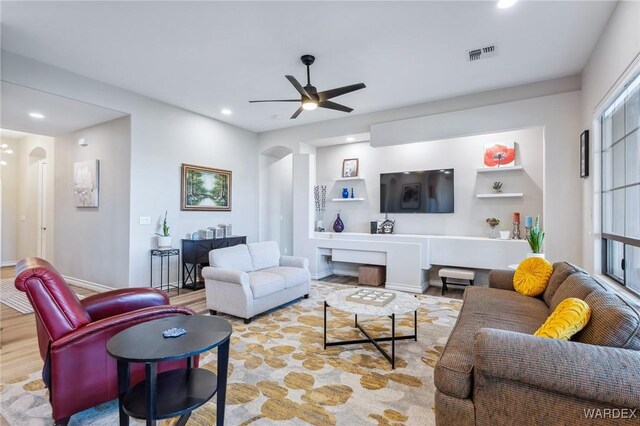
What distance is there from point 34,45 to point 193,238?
124 inches

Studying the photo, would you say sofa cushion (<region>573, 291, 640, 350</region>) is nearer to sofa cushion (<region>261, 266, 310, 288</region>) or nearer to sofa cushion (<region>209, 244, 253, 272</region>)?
sofa cushion (<region>261, 266, 310, 288</region>)

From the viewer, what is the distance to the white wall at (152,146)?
3.78 metres

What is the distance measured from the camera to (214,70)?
151 inches

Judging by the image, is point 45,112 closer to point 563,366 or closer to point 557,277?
point 563,366

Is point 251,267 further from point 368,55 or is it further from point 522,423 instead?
point 522,423

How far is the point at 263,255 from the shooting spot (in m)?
4.41

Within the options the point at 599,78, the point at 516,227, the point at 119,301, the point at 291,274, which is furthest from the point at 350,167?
the point at 119,301

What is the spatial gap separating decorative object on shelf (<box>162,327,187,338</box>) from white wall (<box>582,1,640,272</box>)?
11.8ft

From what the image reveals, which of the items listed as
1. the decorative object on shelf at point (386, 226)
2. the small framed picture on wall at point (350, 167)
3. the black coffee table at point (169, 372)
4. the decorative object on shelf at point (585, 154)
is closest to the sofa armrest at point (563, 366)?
the black coffee table at point (169, 372)

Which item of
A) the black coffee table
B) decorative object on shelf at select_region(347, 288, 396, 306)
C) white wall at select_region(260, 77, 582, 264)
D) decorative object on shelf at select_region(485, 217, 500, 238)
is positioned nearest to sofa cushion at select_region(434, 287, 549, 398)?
decorative object on shelf at select_region(347, 288, 396, 306)

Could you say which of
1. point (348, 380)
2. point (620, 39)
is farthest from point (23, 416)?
point (620, 39)

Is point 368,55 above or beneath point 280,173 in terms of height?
above

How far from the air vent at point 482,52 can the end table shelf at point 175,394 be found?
3942 millimetres

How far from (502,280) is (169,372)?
10.5 feet
